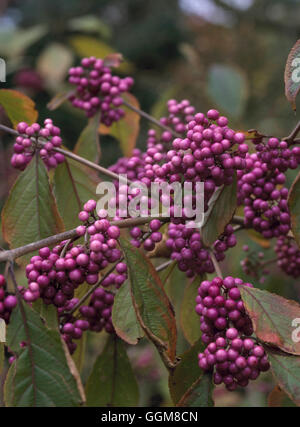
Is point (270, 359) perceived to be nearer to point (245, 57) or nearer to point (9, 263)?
point (9, 263)

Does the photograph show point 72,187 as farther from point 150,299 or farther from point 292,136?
point 292,136

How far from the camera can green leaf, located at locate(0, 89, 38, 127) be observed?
112 centimetres

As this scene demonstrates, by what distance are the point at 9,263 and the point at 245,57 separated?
718cm

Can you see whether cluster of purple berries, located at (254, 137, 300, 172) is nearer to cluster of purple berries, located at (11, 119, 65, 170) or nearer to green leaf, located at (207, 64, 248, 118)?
cluster of purple berries, located at (11, 119, 65, 170)

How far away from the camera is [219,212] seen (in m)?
0.87

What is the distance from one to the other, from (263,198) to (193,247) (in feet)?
0.60

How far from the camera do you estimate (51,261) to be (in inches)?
31.2

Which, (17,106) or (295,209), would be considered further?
(17,106)

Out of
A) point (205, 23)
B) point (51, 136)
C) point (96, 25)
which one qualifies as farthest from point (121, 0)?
point (51, 136)

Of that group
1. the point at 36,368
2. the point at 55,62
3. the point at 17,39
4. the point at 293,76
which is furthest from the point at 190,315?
the point at 17,39

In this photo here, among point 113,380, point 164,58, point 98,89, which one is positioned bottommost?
point 113,380

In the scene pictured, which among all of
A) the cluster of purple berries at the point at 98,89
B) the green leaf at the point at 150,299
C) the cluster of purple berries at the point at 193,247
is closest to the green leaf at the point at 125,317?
the green leaf at the point at 150,299

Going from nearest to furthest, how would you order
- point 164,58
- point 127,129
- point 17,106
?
1. point 17,106
2. point 127,129
3. point 164,58

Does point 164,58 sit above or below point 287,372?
above
